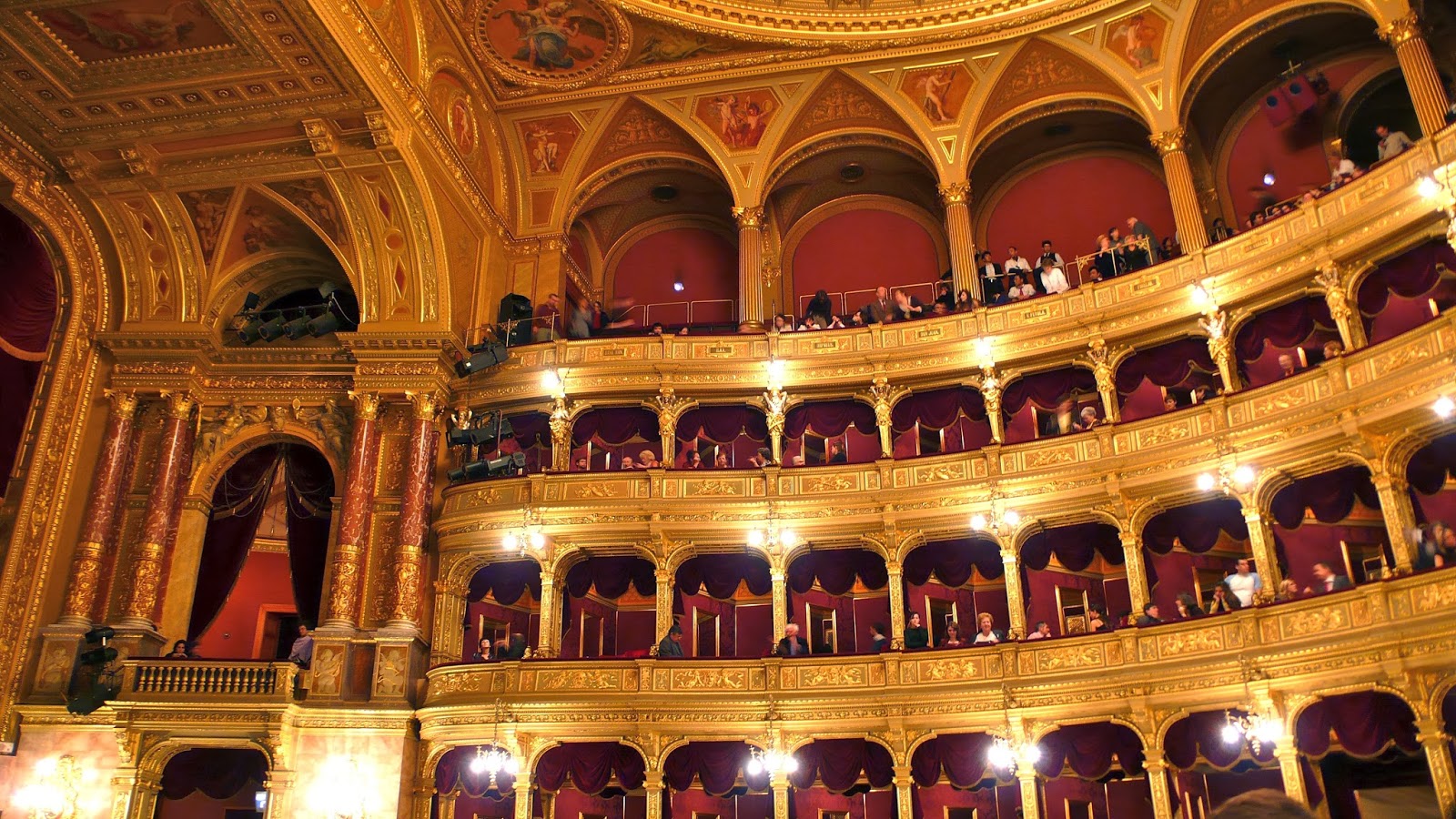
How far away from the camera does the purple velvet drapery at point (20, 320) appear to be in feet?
69.3

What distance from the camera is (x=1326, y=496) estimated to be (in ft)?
59.2

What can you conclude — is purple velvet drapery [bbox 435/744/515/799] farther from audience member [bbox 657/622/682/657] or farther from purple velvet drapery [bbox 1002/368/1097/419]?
purple velvet drapery [bbox 1002/368/1097/419]

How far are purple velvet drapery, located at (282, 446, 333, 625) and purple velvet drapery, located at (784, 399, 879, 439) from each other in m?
9.34

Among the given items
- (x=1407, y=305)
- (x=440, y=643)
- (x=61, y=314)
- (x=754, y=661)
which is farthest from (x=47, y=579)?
(x=1407, y=305)

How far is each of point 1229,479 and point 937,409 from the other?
5591 mm

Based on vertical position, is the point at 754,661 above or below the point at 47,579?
below

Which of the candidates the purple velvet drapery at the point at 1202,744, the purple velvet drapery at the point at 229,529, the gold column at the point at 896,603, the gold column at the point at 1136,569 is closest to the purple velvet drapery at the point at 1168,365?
the gold column at the point at 1136,569

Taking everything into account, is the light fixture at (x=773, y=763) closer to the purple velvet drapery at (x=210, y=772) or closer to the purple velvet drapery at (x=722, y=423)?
the purple velvet drapery at (x=722, y=423)

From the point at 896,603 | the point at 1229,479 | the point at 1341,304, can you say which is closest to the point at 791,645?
the point at 896,603

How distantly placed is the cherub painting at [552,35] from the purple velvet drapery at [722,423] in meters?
8.16

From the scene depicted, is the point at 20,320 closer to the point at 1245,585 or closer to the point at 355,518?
the point at 355,518

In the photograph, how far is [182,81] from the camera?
64.7 feet

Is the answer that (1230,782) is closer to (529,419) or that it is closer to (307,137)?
(529,419)

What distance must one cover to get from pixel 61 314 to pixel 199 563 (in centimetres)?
557
